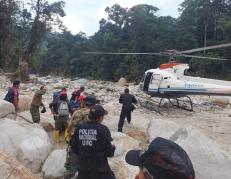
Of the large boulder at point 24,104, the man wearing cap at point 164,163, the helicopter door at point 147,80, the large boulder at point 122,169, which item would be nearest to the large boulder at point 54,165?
the large boulder at point 122,169

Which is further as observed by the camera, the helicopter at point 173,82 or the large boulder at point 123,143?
the helicopter at point 173,82

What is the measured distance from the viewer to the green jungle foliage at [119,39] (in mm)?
35219

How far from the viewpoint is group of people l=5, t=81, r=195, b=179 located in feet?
6.10

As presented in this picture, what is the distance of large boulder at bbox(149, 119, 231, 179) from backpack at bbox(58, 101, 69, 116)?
2.05 metres

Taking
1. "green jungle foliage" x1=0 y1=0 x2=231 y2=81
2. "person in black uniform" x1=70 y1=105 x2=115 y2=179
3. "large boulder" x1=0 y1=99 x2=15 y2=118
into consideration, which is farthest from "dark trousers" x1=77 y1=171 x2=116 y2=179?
"green jungle foliage" x1=0 y1=0 x2=231 y2=81

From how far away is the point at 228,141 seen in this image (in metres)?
13.4

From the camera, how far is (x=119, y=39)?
184 feet

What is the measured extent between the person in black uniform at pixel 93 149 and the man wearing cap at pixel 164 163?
6.97 ft

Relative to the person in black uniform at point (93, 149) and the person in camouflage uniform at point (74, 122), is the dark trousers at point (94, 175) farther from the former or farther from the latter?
the person in camouflage uniform at point (74, 122)

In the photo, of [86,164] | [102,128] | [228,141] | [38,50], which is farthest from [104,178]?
[38,50]

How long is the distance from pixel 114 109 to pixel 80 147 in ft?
36.1

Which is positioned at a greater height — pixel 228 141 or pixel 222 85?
pixel 222 85

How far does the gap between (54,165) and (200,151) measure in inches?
114

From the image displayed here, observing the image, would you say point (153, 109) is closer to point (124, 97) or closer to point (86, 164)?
point (124, 97)
